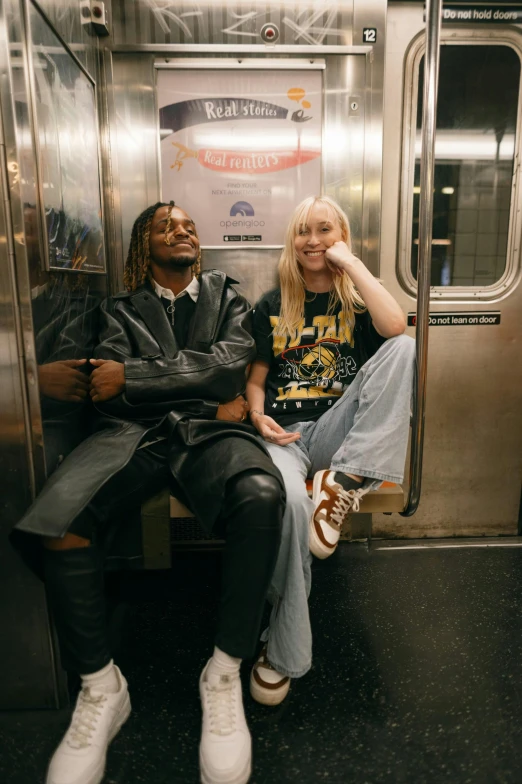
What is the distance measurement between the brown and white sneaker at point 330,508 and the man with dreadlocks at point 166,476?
0.22 meters

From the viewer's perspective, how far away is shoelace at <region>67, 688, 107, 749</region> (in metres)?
1.47

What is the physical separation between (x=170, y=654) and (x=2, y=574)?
68 centimetres

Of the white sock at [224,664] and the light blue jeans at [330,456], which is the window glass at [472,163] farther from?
the white sock at [224,664]

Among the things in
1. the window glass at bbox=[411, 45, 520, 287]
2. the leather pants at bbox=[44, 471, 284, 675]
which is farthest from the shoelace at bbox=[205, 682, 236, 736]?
the window glass at bbox=[411, 45, 520, 287]

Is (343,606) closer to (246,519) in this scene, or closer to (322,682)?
(322,682)

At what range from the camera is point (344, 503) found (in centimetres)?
179

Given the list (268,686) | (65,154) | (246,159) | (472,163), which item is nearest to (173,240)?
(65,154)

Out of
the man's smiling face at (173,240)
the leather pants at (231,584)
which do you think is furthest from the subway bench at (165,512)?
the man's smiling face at (173,240)

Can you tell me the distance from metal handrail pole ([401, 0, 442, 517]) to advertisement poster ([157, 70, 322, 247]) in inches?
39.0

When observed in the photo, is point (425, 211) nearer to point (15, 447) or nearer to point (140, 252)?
point (140, 252)

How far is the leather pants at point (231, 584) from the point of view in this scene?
1.52 meters

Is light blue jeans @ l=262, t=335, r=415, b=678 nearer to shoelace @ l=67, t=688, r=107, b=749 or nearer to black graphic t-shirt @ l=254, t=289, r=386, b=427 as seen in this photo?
black graphic t-shirt @ l=254, t=289, r=386, b=427

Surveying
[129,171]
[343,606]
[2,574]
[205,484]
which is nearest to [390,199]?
[129,171]

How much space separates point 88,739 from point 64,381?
1.07m
